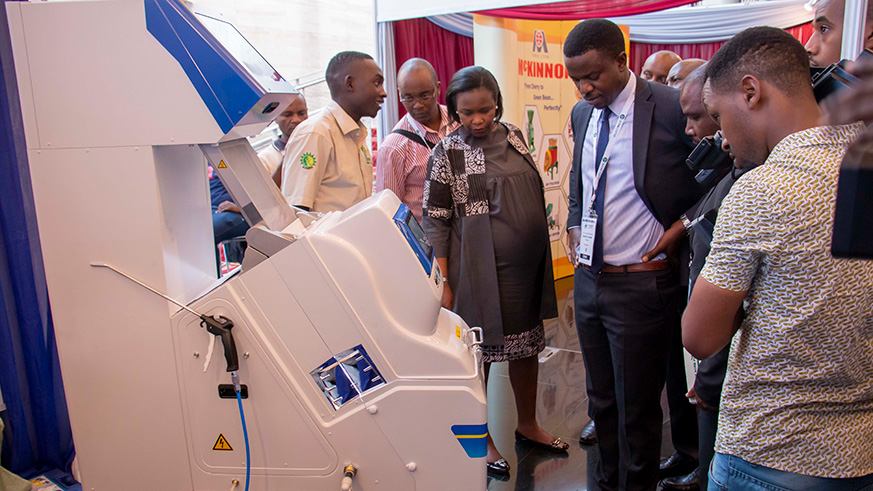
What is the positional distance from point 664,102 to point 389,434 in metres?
1.23

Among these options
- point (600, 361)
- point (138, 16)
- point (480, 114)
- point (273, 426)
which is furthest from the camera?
point (480, 114)

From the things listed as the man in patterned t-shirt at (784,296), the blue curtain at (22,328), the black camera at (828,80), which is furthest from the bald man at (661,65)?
the blue curtain at (22,328)

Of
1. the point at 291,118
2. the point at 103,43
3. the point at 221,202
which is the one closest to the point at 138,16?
the point at 103,43

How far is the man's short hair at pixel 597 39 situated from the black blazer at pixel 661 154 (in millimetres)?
141

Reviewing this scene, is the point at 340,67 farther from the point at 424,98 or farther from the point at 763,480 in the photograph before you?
the point at 763,480

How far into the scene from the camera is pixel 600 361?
1948mm

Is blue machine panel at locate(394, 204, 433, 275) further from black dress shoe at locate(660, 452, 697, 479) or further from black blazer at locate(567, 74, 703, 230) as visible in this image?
black dress shoe at locate(660, 452, 697, 479)

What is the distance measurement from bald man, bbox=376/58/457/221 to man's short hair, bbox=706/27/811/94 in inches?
60.4

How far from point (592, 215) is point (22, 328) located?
80.2 inches

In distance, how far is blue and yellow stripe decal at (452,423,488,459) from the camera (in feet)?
4.44

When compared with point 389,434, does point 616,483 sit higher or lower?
lower

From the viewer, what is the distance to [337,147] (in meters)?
2.32

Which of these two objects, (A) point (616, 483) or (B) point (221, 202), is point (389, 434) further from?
(B) point (221, 202)

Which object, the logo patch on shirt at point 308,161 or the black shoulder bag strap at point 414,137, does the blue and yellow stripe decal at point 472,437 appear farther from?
the black shoulder bag strap at point 414,137
